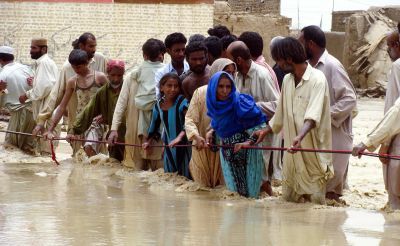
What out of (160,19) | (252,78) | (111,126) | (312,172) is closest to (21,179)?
(111,126)

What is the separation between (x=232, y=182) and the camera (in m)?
9.36

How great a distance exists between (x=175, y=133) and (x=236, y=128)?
137cm

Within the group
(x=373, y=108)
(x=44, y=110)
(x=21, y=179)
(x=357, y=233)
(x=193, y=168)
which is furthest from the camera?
(x=373, y=108)

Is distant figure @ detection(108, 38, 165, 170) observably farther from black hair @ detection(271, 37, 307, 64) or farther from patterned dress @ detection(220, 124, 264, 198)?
black hair @ detection(271, 37, 307, 64)

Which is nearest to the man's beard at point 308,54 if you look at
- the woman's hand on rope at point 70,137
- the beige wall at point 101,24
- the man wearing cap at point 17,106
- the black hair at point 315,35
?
the black hair at point 315,35

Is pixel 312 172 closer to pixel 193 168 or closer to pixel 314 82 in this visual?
pixel 314 82

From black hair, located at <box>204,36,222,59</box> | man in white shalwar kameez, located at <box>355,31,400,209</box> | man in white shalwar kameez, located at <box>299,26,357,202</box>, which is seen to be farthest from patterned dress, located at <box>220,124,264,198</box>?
black hair, located at <box>204,36,222,59</box>

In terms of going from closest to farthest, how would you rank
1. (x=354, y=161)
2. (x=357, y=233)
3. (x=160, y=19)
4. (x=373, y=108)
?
(x=357, y=233)
(x=354, y=161)
(x=160, y=19)
(x=373, y=108)

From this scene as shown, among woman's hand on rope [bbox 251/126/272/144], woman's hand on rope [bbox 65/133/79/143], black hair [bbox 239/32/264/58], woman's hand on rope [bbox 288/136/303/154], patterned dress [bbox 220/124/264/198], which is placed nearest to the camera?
woman's hand on rope [bbox 288/136/303/154]

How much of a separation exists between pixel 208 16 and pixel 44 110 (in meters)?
9.07

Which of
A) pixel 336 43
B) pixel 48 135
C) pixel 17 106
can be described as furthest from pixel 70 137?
pixel 336 43

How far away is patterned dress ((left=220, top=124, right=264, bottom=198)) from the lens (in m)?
9.20

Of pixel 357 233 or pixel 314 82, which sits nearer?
pixel 357 233

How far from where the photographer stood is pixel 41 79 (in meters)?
13.0
